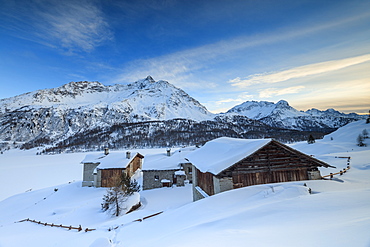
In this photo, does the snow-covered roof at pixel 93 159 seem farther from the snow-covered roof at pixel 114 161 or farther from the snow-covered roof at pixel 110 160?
the snow-covered roof at pixel 114 161

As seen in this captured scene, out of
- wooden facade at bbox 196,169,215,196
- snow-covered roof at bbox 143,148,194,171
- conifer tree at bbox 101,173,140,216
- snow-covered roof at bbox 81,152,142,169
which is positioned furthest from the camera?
snow-covered roof at bbox 81,152,142,169

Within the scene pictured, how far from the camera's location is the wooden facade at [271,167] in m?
13.5

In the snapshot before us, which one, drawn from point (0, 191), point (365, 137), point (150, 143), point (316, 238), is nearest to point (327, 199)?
point (316, 238)

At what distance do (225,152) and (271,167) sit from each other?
3834mm

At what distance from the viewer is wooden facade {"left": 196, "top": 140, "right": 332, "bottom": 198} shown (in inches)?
531

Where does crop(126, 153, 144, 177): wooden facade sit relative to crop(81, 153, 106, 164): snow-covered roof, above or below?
below

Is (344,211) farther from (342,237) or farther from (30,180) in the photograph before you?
(30,180)

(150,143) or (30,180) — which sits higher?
(150,143)

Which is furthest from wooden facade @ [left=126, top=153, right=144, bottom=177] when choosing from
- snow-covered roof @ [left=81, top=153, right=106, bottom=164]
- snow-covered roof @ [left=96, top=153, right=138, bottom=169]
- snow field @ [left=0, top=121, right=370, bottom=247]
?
snow field @ [left=0, top=121, right=370, bottom=247]

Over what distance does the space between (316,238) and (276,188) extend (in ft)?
22.8

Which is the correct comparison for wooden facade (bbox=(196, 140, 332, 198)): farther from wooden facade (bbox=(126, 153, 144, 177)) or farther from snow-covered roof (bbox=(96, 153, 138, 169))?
wooden facade (bbox=(126, 153, 144, 177))

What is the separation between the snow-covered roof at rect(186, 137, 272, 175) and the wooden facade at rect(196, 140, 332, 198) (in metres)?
0.39

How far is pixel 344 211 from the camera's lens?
6.43m

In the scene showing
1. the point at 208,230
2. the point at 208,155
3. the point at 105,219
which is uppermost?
the point at 208,155
